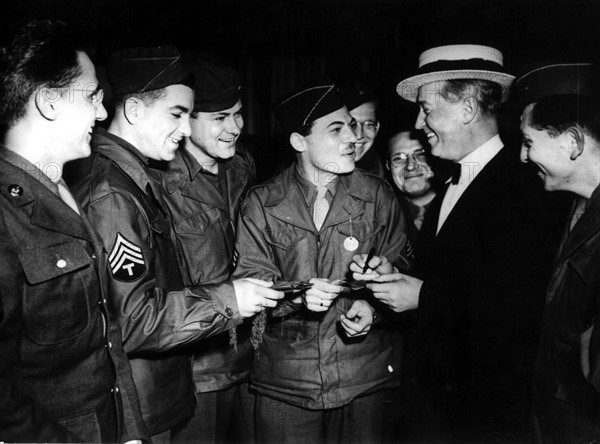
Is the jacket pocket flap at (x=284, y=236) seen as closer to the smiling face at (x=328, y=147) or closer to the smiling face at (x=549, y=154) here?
the smiling face at (x=328, y=147)

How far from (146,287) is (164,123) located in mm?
927

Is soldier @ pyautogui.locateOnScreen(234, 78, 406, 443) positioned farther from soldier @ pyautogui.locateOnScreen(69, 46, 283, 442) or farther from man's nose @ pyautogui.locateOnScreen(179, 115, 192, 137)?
man's nose @ pyautogui.locateOnScreen(179, 115, 192, 137)

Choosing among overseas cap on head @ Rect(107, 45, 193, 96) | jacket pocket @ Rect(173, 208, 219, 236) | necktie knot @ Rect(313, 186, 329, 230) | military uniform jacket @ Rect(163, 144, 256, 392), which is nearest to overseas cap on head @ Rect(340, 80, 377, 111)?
necktie knot @ Rect(313, 186, 329, 230)

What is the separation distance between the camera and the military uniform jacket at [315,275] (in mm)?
3146

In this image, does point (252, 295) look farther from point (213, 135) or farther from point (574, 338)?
point (574, 338)

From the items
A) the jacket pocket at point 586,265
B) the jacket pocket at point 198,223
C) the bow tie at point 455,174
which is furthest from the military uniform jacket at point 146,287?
the jacket pocket at point 586,265

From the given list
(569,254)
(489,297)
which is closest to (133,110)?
(489,297)

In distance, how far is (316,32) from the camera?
18.3 ft

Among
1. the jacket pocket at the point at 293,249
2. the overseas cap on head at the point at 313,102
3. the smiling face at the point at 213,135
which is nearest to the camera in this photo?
the jacket pocket at the point at 293,249

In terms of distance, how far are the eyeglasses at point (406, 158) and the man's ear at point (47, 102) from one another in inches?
105

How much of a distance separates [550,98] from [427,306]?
125 centimetres

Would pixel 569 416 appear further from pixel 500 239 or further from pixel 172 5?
pixel 172 5

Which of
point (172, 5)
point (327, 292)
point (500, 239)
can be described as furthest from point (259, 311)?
point (172, 5)

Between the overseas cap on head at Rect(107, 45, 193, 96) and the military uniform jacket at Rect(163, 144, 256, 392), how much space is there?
70cm
